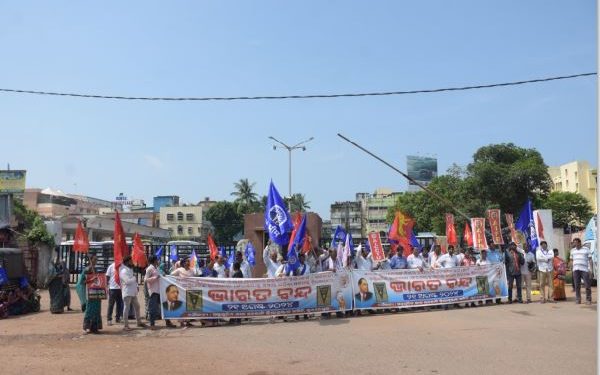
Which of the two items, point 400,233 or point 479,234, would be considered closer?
point 400,233

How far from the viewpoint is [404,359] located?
844 centimetres

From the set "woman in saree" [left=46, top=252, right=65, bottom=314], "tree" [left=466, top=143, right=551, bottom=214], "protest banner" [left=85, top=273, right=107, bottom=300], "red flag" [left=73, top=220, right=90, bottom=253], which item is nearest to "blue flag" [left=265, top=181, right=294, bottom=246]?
"protest banner" [left=85, top=273, right=107, bottom=300]

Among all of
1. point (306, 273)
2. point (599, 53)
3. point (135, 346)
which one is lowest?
point (135, 346)

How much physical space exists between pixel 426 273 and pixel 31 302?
1075 cm

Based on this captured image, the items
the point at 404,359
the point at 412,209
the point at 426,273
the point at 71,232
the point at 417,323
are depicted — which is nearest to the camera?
the point at 404,359

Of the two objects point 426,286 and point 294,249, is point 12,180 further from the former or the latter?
point 426,286

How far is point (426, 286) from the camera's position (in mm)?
14734

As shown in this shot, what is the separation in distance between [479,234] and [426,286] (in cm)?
516

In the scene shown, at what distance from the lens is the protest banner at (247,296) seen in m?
12.9

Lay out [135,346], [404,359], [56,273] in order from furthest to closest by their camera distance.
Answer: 1. [56,273]
2. [135,346]
3. [404,359]

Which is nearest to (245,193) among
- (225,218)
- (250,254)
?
(225,218)

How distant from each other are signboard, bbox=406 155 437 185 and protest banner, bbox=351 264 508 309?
10236cm

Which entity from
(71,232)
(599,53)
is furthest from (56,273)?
(71,232)

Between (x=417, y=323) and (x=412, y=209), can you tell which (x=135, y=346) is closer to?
(x=417, y=323)
